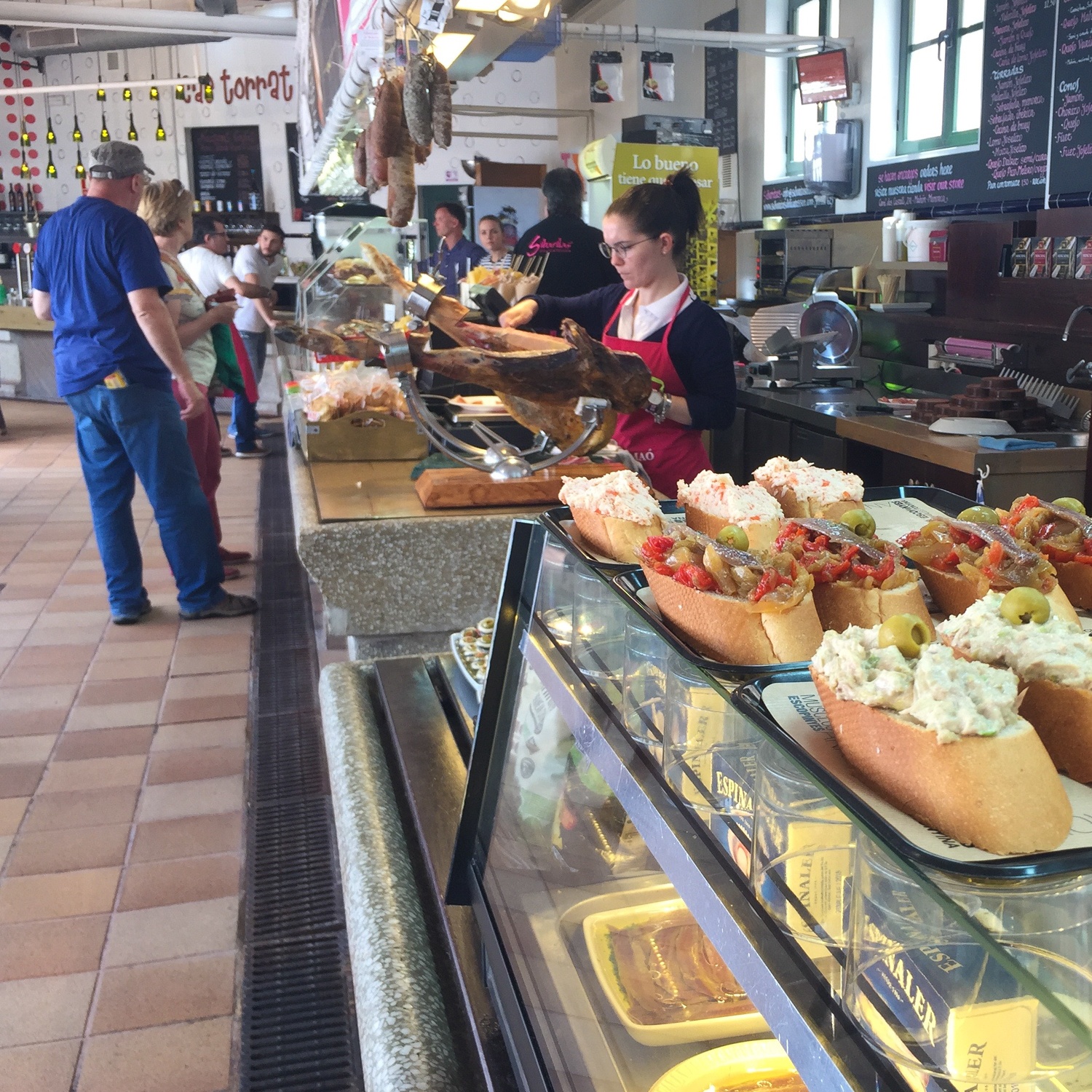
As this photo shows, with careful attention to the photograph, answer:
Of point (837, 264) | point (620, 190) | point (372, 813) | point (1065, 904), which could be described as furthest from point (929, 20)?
point (1065, 904)

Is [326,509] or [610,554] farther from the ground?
[610,554]

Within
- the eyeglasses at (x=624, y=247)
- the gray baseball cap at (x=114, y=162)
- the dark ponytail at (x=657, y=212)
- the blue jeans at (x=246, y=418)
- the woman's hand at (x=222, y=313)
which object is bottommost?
the blue jeans at (x=246, y=418)

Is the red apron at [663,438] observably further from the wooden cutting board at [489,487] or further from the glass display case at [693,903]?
the glass display case at [693,903]

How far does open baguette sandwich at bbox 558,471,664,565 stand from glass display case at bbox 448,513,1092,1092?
4 cm

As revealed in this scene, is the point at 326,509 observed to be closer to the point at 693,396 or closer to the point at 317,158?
the point at 693,396

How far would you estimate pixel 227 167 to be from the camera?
13648 millimetres

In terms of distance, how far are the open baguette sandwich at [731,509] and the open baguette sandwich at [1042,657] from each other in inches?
15.8

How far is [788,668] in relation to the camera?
849 mm

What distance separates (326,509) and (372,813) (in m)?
1.03

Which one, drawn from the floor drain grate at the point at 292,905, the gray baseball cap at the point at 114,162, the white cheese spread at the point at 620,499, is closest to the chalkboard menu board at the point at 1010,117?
the gray baseball cap at the point at 114,162

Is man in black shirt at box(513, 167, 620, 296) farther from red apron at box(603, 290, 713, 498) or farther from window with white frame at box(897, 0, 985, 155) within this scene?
window with white frame at box(897, 0, 985, 155)

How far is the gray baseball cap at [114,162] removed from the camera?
398 centimetres

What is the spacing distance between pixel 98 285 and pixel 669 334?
7.37 ft

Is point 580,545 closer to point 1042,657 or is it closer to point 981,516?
point 981,516
